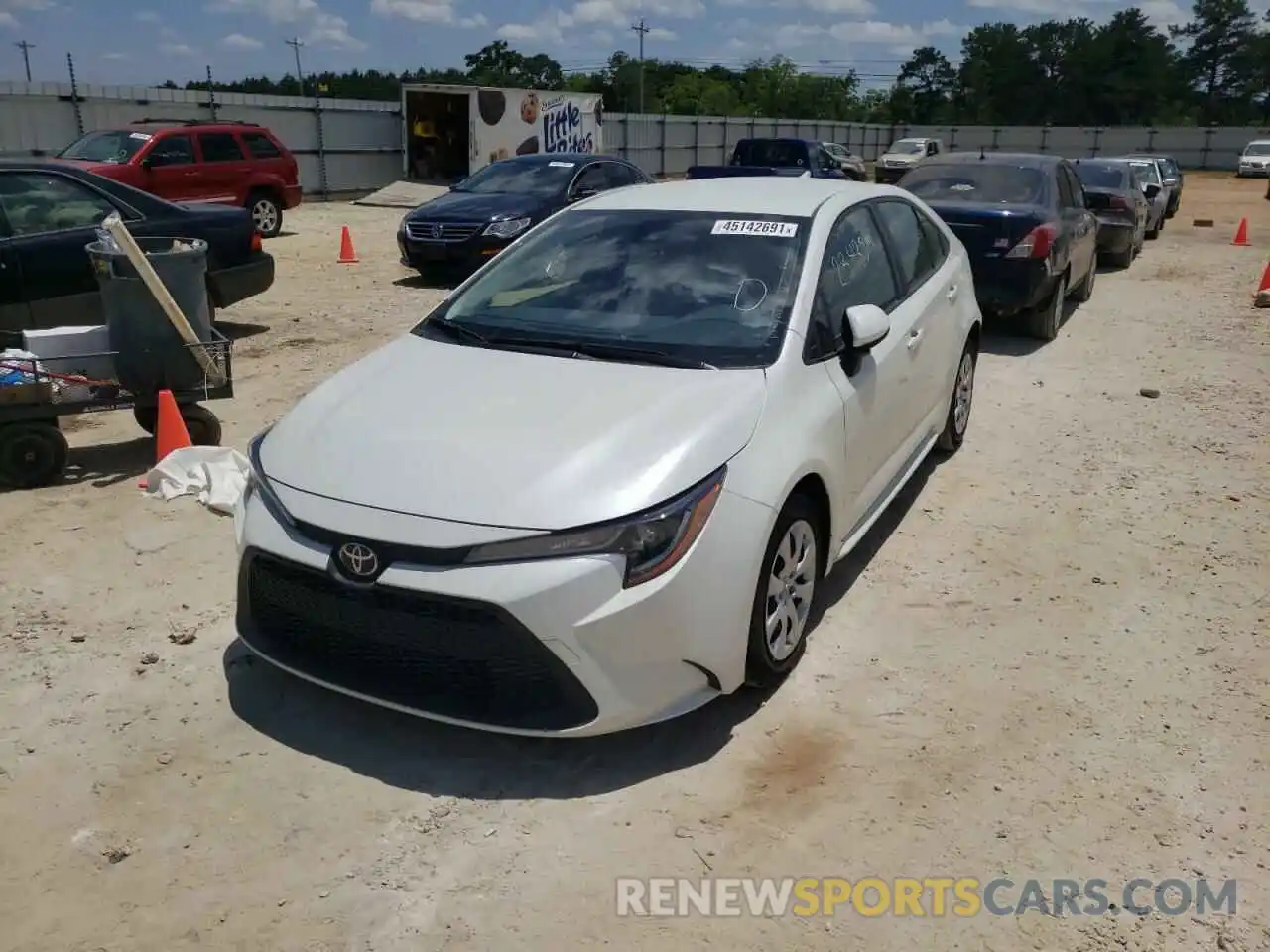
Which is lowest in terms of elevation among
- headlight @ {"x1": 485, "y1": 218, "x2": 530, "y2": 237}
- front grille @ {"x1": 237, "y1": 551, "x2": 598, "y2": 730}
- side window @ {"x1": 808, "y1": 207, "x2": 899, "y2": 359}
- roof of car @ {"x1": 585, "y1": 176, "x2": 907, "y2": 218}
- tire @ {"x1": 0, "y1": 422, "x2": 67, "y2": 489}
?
tire @ {"x1": 0, "y1": 422, "x2": 67, "y2": 489}

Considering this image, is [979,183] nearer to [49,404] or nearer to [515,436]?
[515,436]

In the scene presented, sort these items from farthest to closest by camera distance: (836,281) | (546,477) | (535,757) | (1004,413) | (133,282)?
(1004,413) → (133,282) → (836,281) → (535,757) → (546,477)

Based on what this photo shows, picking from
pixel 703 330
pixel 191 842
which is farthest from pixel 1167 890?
pixel 191 842

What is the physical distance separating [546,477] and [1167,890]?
2069 millimetres

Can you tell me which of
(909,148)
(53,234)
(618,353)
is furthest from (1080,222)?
(909,148)

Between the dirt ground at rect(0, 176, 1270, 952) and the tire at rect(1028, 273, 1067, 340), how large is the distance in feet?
14.4

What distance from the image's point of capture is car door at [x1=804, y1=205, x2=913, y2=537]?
4012 millimetres

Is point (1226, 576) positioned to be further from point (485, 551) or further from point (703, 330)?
point (485, 551)

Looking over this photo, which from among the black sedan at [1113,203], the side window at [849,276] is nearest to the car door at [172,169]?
the black sedan at [1113,203]

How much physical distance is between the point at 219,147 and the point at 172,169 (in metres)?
1.16

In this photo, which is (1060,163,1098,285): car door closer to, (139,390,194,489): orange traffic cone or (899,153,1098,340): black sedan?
(899,153,1098,340): black sedan

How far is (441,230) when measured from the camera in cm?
→ 1247

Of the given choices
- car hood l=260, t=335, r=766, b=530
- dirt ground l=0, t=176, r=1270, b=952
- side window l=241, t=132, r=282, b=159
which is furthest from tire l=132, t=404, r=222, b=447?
side window l=241, t=132, r=282, b=159

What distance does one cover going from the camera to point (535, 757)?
11.0 ft
